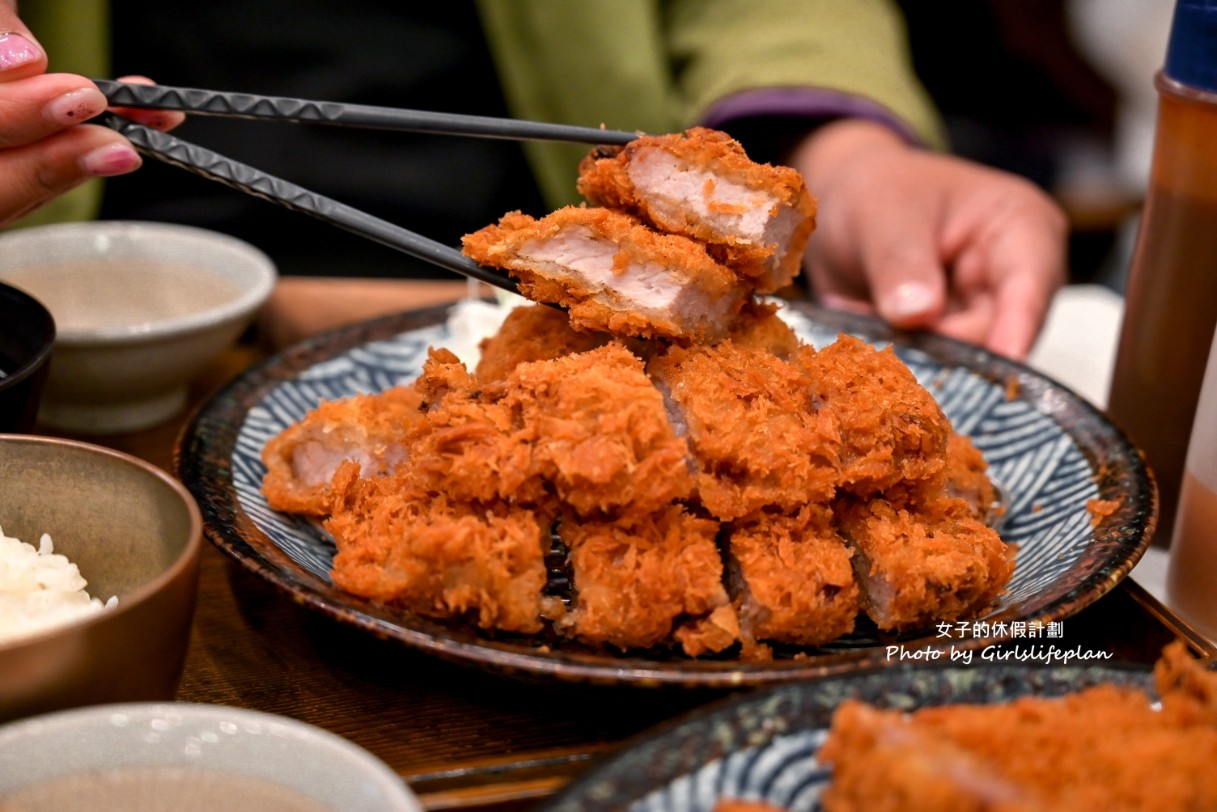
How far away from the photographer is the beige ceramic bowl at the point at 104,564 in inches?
44.1

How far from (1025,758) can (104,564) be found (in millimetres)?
1157

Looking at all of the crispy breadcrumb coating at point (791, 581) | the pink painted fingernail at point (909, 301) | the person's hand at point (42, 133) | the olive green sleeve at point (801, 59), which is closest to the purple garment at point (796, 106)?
the olive green sleeve at point (801, 59)

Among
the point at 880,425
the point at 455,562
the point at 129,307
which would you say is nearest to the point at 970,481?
the point at 880,425

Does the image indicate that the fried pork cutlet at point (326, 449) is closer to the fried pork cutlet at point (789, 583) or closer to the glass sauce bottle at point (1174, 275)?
the fried pork cutlet at point (789, 583)

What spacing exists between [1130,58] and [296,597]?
5309mm

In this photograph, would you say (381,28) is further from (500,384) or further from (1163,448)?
(1163,448)

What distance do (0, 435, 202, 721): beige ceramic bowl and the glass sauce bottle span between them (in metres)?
1.69

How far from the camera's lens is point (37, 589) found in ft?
4.53

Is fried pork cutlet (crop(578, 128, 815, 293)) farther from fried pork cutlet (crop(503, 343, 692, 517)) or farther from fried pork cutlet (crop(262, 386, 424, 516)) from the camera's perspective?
fried pork cutlet (crop(262, 386, 424, 516))

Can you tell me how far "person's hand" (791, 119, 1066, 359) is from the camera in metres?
2.57

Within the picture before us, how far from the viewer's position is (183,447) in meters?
1.78

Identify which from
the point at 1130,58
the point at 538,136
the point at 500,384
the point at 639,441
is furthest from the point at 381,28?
the point at 1130,58

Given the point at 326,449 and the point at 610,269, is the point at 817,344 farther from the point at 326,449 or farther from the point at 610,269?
the point at 326,449

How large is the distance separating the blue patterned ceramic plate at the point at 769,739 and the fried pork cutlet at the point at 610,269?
2.08 feet
